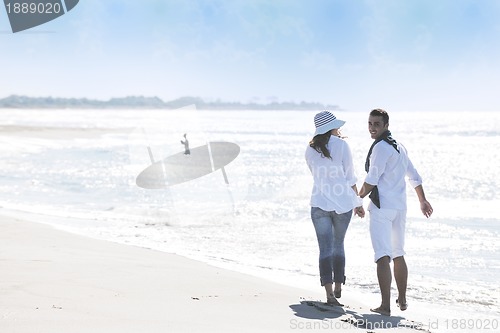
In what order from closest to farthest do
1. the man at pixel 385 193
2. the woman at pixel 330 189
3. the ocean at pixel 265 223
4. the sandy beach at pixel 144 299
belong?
1. the sandy beach at pixel 144 299
2. the man at pixel 385 193
3. the woman at pixel 330 189
4. the ocean at pixel 265 223

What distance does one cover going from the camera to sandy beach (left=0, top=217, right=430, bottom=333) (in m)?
4.53

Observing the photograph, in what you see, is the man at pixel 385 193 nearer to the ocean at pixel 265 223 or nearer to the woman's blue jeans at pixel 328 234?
the woman's blue jeans at pixel 328 234

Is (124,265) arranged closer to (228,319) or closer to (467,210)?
(228,319)

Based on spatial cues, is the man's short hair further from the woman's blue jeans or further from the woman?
the woman's blue jeans

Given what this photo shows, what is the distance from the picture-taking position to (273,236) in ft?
34.9

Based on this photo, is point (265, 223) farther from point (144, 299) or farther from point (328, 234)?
point (144, 299)

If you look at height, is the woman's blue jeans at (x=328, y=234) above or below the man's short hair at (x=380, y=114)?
below

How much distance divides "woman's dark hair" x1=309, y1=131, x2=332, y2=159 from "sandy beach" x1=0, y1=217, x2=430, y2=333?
133 cm

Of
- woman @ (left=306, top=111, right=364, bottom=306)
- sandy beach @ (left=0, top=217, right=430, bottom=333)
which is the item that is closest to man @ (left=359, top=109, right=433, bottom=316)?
woman @ (left=306, top=111, right=364, bottom=306)

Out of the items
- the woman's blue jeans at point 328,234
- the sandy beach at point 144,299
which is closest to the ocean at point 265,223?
the sandy beach at point 144,299

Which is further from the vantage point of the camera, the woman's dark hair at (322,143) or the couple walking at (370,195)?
the woman's dark hair at (322,143)

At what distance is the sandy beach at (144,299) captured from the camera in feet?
14.9

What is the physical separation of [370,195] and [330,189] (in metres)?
0.35

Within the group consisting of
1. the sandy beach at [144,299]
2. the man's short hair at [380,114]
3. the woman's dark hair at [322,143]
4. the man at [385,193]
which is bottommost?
the sandy beach at [144,299]
